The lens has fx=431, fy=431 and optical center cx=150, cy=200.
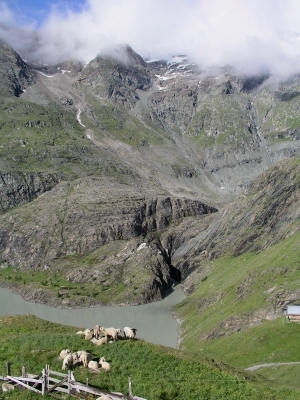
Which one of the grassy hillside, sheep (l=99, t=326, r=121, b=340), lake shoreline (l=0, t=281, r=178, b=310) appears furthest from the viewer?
lake shoreline (l=0, t=281, r=178, b=310)

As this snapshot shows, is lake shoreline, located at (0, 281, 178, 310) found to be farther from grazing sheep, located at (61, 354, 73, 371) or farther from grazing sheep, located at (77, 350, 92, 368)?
grazing sheep, located at (61, 354, 73, 371)

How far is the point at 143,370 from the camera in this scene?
31922 mm

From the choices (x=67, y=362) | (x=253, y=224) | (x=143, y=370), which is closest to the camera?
(x=67, y=362)

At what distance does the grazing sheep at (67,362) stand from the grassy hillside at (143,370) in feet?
2.40

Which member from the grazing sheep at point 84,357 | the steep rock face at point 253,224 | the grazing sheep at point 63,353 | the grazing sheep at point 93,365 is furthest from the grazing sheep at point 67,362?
the steep rock face at point 253,224

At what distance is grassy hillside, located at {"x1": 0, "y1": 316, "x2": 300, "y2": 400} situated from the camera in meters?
28.8

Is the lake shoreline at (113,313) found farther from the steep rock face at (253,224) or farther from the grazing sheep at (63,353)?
the grazing sheep at (63,353)

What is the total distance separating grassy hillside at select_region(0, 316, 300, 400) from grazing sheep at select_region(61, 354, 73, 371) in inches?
28.8

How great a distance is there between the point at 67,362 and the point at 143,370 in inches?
223

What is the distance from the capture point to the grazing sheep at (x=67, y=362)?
3014cm

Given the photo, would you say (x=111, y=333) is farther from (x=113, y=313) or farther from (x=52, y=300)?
(x=52, y=300)

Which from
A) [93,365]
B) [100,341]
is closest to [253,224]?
[100,341]

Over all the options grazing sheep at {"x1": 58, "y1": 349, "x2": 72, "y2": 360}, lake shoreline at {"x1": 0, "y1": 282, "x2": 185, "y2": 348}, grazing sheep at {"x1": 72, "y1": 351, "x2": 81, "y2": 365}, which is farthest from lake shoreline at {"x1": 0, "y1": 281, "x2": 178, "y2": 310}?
grazing sheep at {"x1": 72, "y1": 351, "x2": 81, "y2": 365}

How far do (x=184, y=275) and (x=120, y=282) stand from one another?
25244mm
